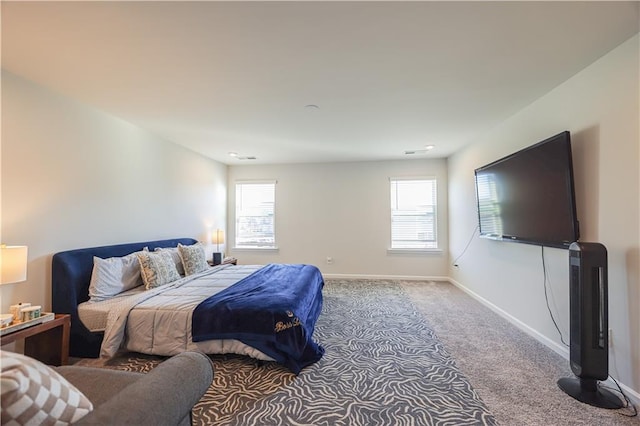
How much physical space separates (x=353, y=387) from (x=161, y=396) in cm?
151

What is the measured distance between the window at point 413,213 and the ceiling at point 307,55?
2.23 m

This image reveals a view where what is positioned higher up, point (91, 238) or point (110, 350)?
point (91, 238)

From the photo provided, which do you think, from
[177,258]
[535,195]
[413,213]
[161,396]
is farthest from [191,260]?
[413,213]

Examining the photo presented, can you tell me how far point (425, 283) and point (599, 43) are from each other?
13.7 ft

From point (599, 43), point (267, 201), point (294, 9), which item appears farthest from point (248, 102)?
point (267, 201)

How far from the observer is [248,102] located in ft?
9.23

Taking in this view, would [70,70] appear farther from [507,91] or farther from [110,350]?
[507,91]

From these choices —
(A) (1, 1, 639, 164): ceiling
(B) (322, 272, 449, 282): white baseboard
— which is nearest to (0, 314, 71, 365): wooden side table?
(A) (1, 1, 639, 164): ceiling

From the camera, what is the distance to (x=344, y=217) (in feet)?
18.8

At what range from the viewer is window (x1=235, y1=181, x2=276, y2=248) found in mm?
6012

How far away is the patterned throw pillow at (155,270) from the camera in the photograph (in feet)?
9.91

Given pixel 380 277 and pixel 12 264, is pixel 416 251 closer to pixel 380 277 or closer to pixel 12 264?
pixel 380 277

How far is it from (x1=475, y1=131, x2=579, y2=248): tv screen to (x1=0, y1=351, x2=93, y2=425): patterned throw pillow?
315 cm

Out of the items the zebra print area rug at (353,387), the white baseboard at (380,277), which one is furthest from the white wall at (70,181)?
the white baseboard at (380,277)
